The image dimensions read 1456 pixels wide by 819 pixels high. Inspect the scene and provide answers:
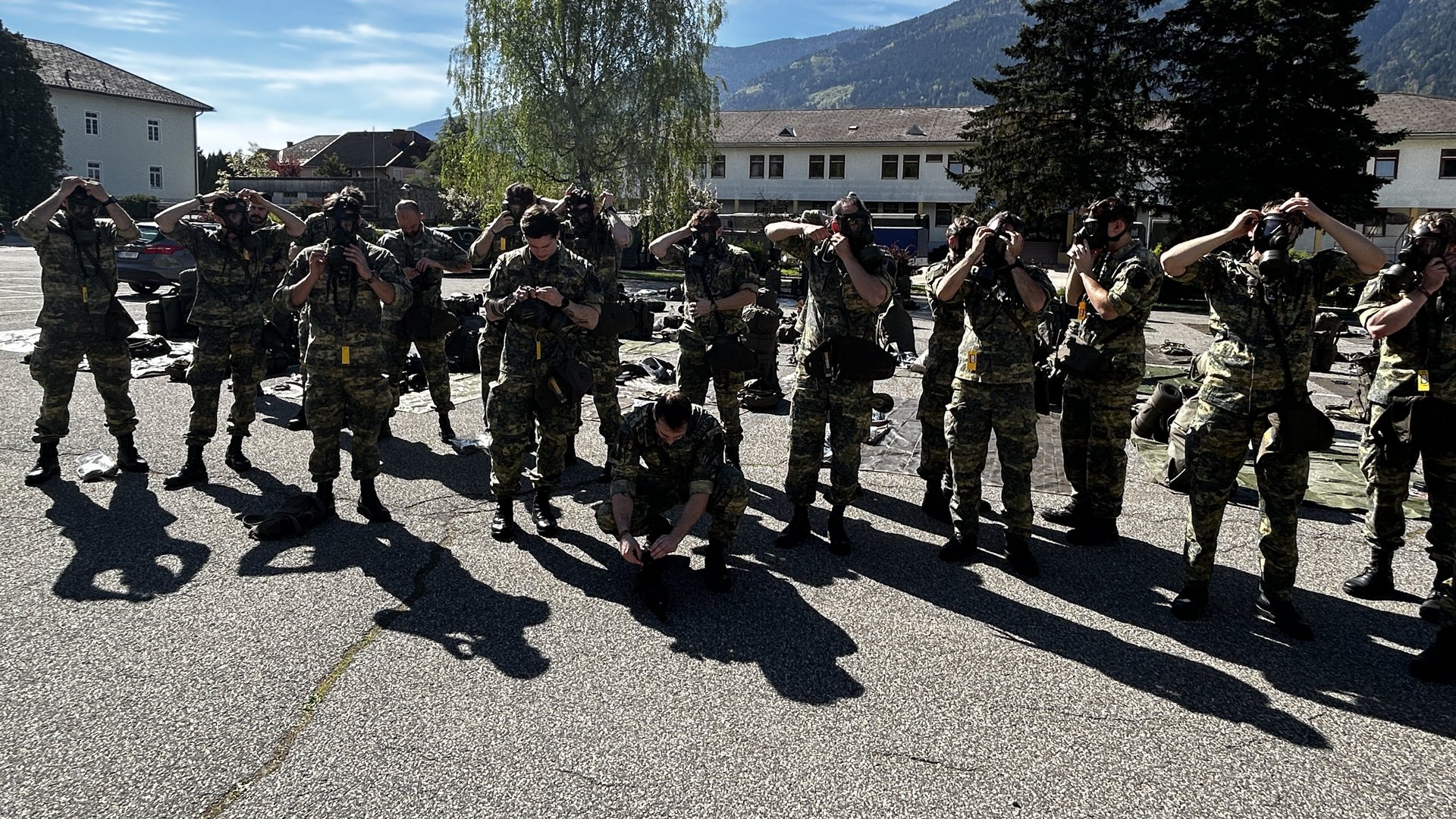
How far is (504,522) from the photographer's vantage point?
5699mm

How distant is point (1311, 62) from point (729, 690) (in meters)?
28.6

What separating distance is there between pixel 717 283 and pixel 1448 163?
170 feet

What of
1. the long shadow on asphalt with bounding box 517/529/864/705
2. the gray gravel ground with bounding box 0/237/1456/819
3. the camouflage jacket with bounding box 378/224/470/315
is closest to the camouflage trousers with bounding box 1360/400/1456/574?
the gray gravel ground with bounding box 0/237/1456/819

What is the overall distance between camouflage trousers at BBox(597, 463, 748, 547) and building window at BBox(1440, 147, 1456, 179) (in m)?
53.2

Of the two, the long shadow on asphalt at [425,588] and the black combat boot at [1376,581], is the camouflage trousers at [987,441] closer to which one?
the black combat boot at [1376,581]

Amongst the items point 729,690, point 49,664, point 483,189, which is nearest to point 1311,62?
point 483,189

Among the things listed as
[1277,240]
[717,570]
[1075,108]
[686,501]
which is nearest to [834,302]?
[686,501]

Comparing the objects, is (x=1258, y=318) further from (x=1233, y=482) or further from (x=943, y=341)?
(x=943, y=341)

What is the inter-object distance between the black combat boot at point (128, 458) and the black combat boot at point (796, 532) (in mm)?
4733

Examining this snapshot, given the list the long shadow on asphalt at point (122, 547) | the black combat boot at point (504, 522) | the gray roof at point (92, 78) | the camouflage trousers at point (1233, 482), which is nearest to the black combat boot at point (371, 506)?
the black combat boot at point (504, 522)

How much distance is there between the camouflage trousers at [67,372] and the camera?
21.4 feet

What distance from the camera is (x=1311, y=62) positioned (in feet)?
82.6

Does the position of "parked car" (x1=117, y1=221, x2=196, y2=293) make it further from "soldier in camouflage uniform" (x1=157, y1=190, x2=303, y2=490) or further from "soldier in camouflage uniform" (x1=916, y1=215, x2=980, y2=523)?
"soldier in camouflage uniform" (x1=916, y1=215, x2=980, y2=523)

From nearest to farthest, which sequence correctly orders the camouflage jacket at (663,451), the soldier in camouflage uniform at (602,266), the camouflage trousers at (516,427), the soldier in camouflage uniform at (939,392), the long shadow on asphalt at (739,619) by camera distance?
the long shadow on asphalt at (739,619)
the camouflage jacket at (663,451)
the camouflage trousers at (516,427)
the soldier in camouflage uniform at (939,392)
the soldier in camouflage uniform at (602,266)
